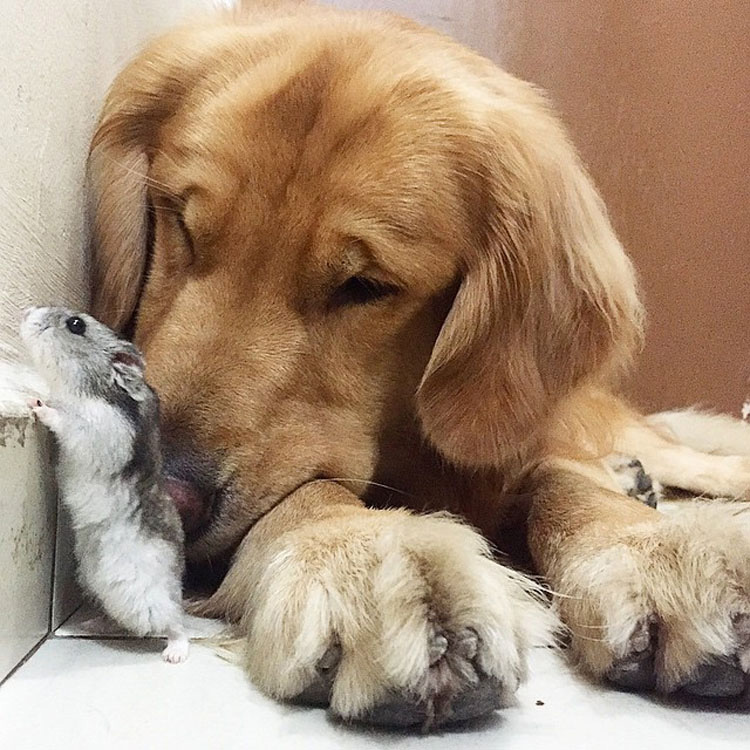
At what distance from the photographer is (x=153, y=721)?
0.93 metres

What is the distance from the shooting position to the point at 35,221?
1.24 meters

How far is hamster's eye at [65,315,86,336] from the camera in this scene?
111 centimetres

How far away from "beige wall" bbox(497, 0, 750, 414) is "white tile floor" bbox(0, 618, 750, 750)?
236 centimetres

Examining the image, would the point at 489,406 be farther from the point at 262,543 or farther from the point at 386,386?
the point at 262,543

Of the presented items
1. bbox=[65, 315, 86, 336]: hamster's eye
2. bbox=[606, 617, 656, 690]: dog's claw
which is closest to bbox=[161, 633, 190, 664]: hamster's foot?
bbox=[65, 315, 86, 336]: hamster's eye

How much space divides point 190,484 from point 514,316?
1.97 ft

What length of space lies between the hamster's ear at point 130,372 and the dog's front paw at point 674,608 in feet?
1.97

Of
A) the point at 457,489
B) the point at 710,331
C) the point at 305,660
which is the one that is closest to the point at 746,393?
the point at 710,331

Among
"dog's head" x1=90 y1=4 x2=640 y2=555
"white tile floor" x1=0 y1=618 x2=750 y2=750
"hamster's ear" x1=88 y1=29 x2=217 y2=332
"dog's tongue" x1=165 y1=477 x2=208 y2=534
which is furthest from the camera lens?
"hamster's ear" x1=88 y1=29 x2=217 y2=332

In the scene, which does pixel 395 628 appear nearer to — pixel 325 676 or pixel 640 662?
pixel 325 676

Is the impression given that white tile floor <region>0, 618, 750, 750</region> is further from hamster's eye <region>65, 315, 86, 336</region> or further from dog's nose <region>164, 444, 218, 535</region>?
hamster's eye <region>65, 315, 86, 336</region>

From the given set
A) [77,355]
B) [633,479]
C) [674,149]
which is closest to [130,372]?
[77,355]

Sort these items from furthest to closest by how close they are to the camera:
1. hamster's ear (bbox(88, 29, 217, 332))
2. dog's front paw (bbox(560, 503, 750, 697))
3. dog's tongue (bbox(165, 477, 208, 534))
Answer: hamster's ear (bbox(88, 29, 217, 332))
dog's tongue (bbox(165, 477, 208, 534))
dog's front paw (bbox(560, 503, 750, 697))

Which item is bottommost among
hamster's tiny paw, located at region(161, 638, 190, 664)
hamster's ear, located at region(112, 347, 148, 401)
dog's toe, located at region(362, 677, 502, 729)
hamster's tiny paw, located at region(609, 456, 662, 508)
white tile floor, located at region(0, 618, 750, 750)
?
hamster's tiny paw, located at region(609, 456, 662, 508)
